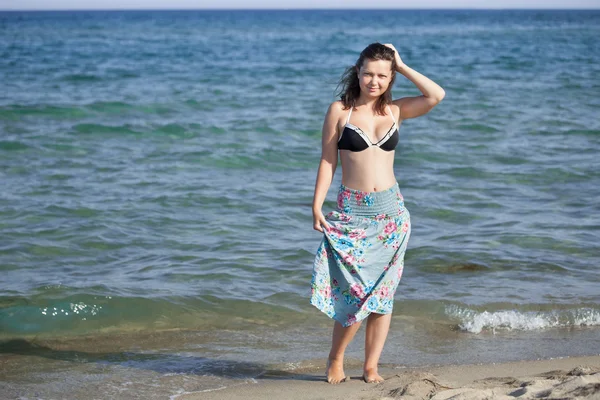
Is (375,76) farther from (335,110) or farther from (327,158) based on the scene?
(327,158)

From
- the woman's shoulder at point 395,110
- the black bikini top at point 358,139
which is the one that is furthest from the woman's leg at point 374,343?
the woman's shoulder at point 395,110

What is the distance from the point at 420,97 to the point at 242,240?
364 cm

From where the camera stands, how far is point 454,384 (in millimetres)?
4047

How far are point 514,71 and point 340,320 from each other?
65.8ft

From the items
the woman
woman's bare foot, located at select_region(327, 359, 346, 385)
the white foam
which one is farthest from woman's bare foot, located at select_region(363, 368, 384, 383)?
the white foam

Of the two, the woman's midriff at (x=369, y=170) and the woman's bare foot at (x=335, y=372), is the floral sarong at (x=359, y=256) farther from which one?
the woman's bare foot at (x=335, y=372)

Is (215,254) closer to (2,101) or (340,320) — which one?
(340,320)

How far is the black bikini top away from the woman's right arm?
0.05 m

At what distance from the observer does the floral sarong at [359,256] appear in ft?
13.3

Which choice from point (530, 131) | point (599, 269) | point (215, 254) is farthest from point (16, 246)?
point (530, 131)

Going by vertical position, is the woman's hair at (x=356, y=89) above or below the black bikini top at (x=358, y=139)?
above

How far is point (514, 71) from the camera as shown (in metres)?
22.7

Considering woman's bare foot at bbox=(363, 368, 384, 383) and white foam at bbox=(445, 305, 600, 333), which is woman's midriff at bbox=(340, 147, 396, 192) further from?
white foam at bbox=(445, 305, 600, 333)

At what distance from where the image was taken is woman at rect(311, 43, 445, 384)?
4.05 m
